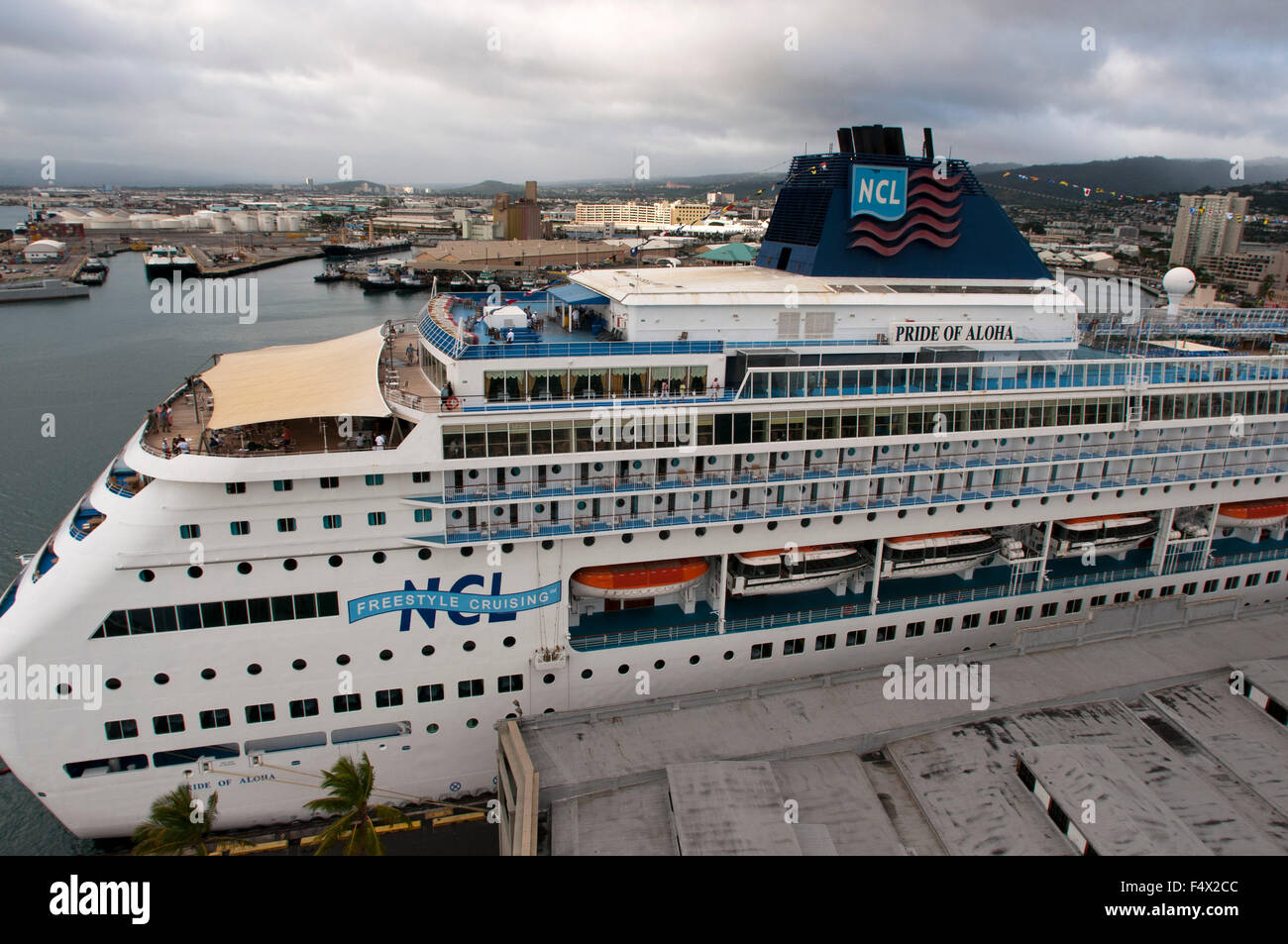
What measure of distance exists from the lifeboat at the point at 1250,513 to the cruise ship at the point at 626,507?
0.52 meters

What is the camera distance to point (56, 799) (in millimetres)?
13234

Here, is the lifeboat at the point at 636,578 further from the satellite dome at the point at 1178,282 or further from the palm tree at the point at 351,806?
the satellite dome at the point at 1178,282

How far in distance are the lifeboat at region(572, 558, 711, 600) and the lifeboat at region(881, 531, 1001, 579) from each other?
15.3ft

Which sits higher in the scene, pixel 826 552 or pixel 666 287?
pixel 666 287

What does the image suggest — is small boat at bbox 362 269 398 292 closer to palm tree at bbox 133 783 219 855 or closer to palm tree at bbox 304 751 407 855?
palm tree at bbox 133 783 219 855

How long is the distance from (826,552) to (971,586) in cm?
448

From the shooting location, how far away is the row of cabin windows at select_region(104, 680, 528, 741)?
13.1 m

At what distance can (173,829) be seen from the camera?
12852 mm

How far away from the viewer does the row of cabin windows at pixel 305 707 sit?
1310cm

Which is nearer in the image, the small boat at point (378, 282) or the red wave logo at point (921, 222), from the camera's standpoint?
the red wave logo at point (921, 222)

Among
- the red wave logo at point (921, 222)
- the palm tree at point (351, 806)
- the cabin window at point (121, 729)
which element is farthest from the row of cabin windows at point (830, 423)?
the cabin window at point (121, 729)
